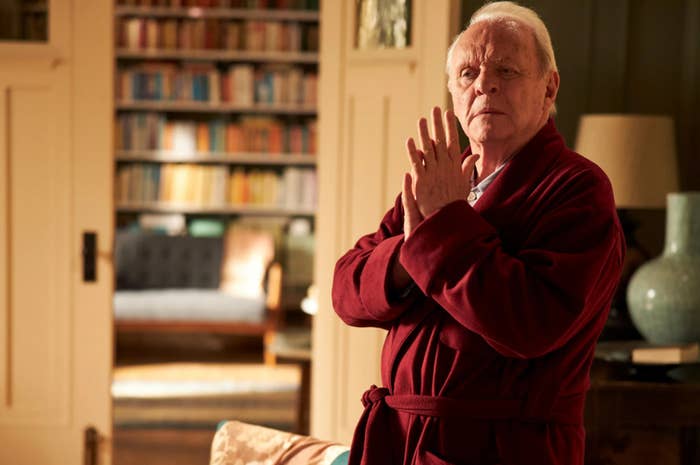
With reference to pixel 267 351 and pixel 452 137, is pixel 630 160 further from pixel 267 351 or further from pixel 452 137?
pixel 267 351

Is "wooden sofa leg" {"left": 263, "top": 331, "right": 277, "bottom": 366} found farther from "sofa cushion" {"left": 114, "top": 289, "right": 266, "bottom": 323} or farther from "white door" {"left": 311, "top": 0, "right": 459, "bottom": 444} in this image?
"white door" {"left": 311, "top": 0, "right": 459, "bottom": 444}

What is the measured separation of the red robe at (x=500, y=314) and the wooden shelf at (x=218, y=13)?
6.26m

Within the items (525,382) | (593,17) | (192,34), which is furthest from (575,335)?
(192,34)

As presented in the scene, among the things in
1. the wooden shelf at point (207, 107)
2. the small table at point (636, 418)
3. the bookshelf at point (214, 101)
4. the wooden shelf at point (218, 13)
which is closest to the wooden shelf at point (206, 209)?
the bookshelf at point (214, 101)

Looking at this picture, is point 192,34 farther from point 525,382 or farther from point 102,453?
point 525,382

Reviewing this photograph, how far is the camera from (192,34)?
755 cm

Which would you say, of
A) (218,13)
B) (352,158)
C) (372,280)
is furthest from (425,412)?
(218,13)

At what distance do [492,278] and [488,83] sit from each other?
1.05ft

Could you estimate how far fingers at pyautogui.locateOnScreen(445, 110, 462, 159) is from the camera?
143 cm

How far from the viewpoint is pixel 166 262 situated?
736 cm

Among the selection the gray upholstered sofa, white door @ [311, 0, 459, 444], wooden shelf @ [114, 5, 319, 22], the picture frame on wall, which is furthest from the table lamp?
wooden shelf @ [114, 5, 319, 22]

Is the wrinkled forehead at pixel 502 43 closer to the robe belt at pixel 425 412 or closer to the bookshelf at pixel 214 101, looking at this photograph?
the robe belt at pixel 425 412

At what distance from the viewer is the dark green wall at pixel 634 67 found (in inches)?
146

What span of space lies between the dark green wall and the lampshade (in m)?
0.30
